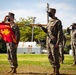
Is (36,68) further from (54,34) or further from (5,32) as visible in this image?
(54,34)

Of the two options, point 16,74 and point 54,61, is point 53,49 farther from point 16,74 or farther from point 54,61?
point 16,74

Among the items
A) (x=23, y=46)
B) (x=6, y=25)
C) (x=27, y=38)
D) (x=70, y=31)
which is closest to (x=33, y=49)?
(x=23, y=46)

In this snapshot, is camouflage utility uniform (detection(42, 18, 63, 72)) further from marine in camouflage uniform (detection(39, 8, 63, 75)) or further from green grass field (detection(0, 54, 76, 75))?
green grass field (detection(0, 54, 76, 75))

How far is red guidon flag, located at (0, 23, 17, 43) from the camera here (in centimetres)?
1237

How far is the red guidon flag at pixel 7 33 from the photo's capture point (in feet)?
40.6

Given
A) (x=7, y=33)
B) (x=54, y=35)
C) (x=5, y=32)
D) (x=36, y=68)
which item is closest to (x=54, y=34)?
(x=54, y=35)

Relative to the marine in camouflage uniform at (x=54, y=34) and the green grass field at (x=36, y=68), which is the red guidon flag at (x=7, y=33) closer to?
the green grass field at (x=36, y=68)

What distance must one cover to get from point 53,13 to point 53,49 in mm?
1233

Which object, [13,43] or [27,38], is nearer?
[13,43]

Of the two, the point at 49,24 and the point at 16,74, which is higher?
the point at 49,24

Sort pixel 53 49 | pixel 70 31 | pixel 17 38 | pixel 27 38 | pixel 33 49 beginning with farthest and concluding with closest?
1. pixel 27 38
2. pixel 33 49
3. pixel 70 31
4. pixel 17 38
5. pixel 53 49

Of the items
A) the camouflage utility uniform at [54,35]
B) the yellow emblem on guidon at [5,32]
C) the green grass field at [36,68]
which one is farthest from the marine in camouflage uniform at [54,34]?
the yellow emblem on guidon at [5,32]

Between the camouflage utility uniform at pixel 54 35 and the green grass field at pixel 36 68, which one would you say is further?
the green grass field at pixel 36 68

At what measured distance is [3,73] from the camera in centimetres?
1233
